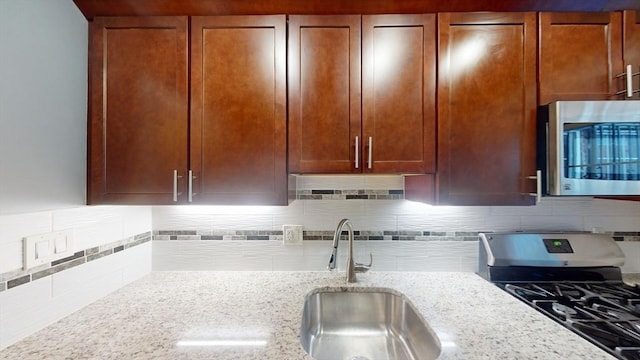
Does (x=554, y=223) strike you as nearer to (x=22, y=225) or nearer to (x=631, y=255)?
(x=631, y=255)

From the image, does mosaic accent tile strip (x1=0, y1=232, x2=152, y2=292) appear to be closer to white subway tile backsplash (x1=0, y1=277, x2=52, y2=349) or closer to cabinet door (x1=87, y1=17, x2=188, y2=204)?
white subway tile backsplash (x1=0, y1=277, x2=52, y2=349)

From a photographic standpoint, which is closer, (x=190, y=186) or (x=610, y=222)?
(x=190, y=186)

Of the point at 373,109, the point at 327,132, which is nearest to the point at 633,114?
the point at 373,109

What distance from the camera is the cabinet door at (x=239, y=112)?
116cm

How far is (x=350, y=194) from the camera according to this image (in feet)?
4.87

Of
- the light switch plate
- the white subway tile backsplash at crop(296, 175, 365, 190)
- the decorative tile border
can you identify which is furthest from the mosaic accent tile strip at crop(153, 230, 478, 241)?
the light switch plate

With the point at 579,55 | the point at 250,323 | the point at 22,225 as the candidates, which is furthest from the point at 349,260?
the point at 579,55

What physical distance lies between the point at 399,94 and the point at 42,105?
137cm

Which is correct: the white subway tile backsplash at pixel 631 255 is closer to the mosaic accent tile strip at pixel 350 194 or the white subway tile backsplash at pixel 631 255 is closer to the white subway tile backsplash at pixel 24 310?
the mosaic accent tile strip at pixel 350 194

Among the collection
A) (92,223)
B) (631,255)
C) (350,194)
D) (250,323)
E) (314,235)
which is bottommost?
(250,323)

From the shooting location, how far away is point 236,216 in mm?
1478

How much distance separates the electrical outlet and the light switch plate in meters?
0.88

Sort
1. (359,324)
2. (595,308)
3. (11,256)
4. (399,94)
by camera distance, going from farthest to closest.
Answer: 1. (359,324)
2. (399,94)
3. (595,308)
4. (11,256)

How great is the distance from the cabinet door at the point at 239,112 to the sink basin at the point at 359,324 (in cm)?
57
